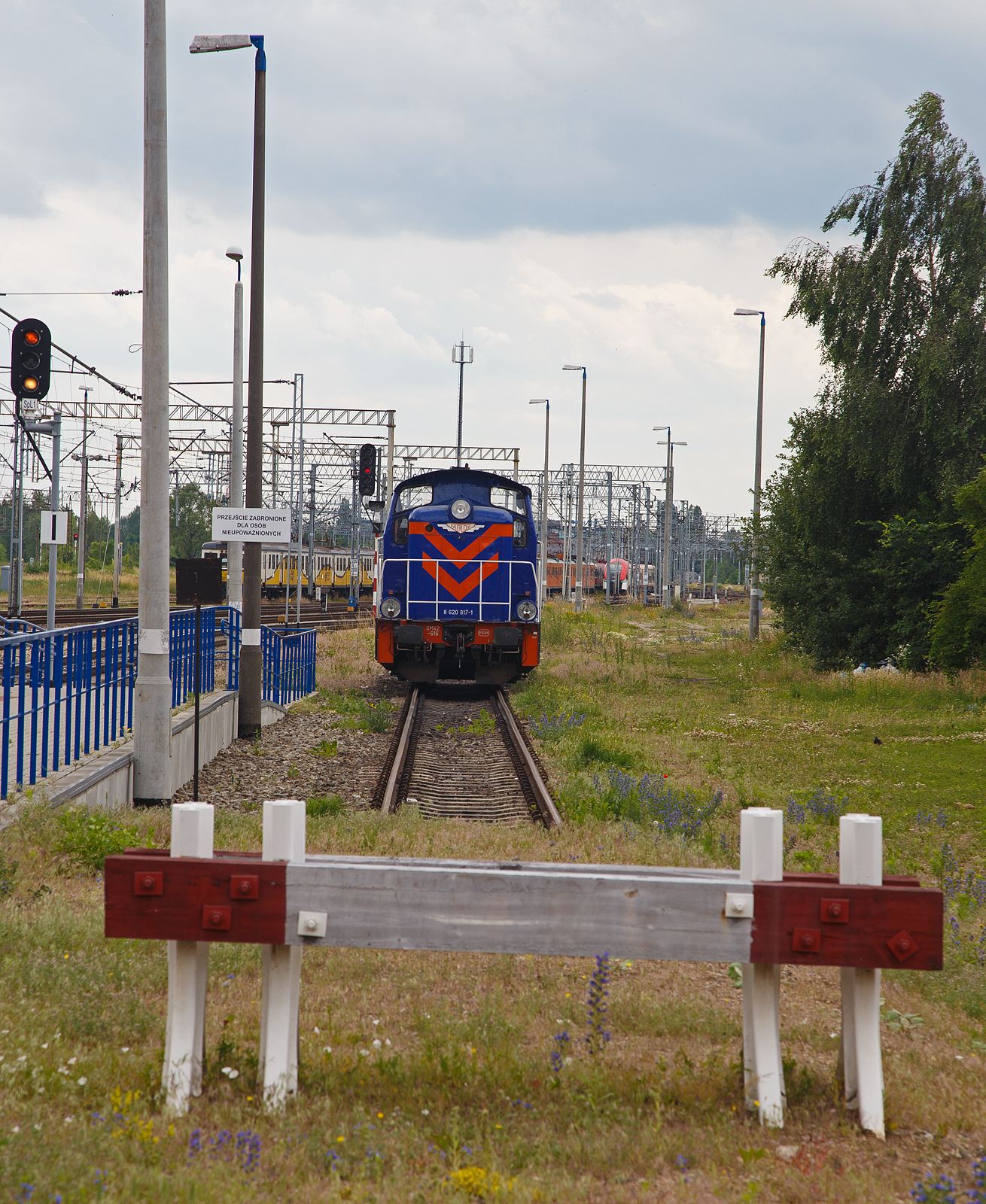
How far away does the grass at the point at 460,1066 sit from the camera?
3.27 meters

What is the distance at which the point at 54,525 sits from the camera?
15.8 m

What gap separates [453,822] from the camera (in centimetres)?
959

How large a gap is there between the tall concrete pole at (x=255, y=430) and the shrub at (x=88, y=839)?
21.9ft

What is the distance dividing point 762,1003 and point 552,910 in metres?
0.84

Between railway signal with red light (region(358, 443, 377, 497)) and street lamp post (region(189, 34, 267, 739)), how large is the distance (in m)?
3.60

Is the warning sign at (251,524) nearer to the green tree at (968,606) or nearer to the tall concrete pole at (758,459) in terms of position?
the green tree at (968,606)

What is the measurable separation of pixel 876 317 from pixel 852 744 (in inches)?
557

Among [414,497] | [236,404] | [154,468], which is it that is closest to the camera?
[154,468]

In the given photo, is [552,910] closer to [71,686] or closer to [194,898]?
[194,898]

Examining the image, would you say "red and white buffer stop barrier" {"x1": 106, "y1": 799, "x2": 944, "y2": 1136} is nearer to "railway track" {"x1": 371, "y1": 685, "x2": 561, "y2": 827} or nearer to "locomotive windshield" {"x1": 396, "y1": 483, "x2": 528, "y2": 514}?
"railway track" {"x1": 371, "y1": 685, "x2": 561, "y2": 827}

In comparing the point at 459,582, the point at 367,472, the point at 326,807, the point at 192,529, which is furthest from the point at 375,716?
the point at 192,529

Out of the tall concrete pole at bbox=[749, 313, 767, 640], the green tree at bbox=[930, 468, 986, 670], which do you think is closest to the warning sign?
the green tree at bbox=[930, 468, 986, 670]

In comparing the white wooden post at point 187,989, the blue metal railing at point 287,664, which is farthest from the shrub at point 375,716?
the white wooden post at point 187,989

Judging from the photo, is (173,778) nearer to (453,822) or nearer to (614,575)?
(453,822)
